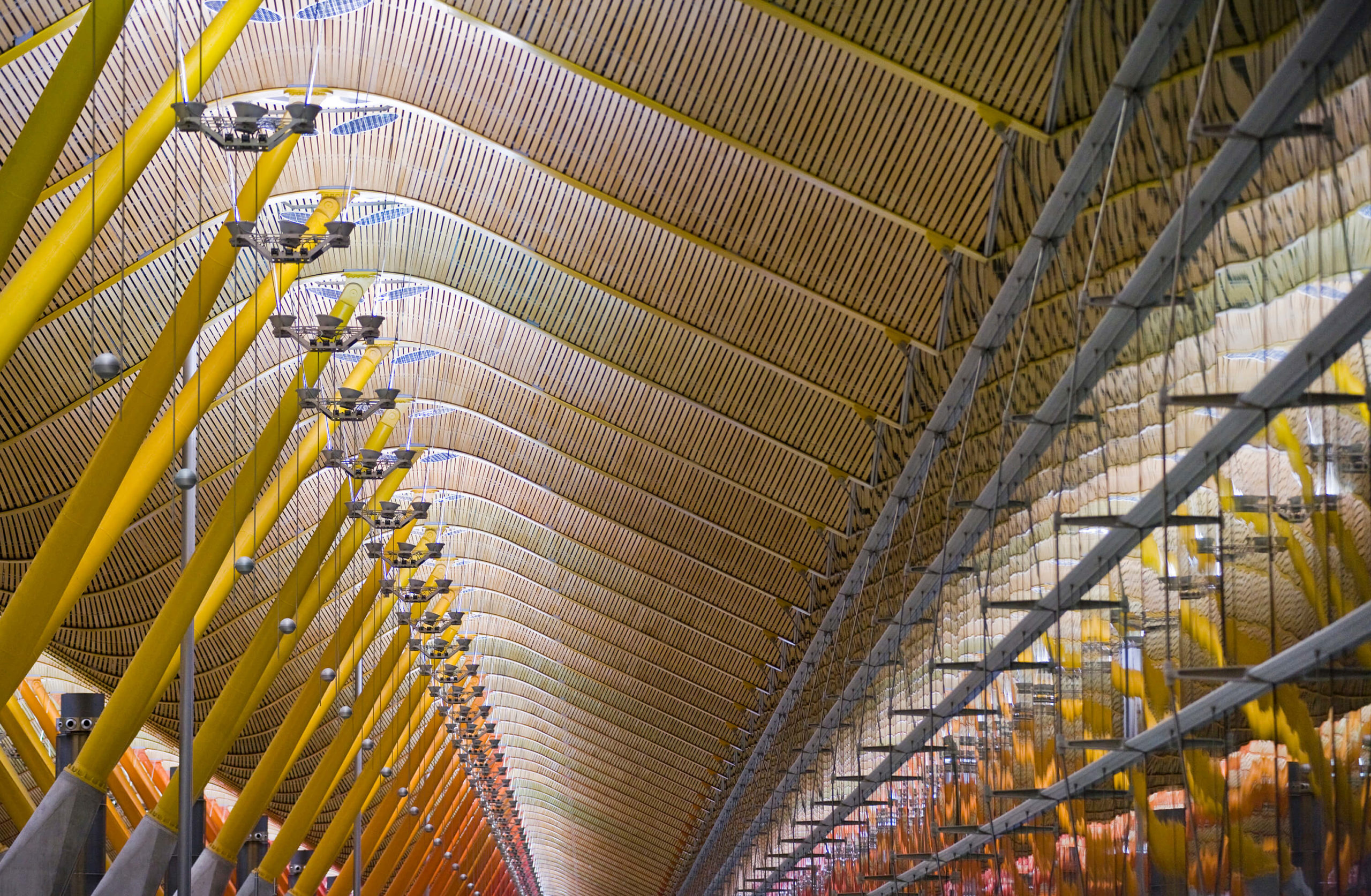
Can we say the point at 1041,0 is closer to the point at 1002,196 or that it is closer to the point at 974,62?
the point at 974,62

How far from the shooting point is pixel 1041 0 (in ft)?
53.7

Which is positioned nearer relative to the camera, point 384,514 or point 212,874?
point 384,514

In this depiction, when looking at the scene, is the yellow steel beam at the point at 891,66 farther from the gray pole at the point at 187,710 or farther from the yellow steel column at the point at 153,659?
the yellow steel column at the point at 153,659

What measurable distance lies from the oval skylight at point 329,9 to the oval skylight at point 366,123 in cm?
218

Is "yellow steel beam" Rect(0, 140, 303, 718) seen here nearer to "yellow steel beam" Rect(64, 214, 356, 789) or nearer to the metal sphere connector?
"yellow steel beam" Rect(64, 214, 356, 789)

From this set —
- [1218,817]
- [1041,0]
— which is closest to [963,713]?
[1041,0]

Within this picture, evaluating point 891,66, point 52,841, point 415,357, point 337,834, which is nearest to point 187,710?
point 52,841

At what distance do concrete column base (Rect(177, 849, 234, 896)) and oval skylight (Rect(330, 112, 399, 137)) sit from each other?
12320 millimetres

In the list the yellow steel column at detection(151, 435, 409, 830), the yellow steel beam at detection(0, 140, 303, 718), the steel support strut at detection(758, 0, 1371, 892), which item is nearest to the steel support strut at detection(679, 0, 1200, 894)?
the steel support strut at detection(758, 0, 1371, 892)

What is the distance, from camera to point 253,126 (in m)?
15.6

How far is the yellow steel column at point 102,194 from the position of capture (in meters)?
15.4

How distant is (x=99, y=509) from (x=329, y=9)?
7.14 m

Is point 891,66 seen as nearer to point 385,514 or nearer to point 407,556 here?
point 385,514

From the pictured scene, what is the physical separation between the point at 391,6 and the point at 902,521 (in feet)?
31.1
